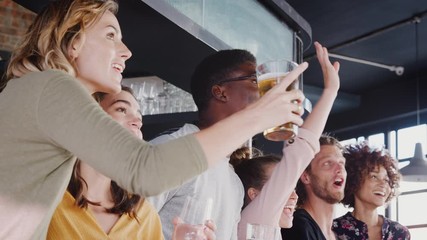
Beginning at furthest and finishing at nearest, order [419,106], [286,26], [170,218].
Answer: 1. [419,106]
2. [286,26]
3. [170,218]

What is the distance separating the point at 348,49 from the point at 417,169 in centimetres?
211

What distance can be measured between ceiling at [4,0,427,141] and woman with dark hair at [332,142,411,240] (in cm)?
60

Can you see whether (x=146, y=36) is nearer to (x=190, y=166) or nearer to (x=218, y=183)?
(x=218, y=183)

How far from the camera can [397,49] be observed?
23.1 feet

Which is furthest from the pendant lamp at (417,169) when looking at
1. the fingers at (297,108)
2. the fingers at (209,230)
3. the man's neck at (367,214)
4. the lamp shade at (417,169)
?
the fingers at (297,108)

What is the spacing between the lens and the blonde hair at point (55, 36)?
3.91 feet

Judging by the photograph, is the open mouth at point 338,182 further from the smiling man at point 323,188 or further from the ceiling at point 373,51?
the ceiling at point 373,51

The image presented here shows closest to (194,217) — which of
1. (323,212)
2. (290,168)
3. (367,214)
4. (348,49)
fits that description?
(290,168)

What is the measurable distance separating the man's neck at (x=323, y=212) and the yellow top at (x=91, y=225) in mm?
1158

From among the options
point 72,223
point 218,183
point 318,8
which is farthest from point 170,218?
point 318,8

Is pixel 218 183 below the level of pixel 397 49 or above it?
below

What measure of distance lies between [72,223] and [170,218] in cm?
39

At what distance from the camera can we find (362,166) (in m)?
3.16

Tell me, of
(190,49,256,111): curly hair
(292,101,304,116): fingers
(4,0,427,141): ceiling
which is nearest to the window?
(4,0,427,141): ceiling
